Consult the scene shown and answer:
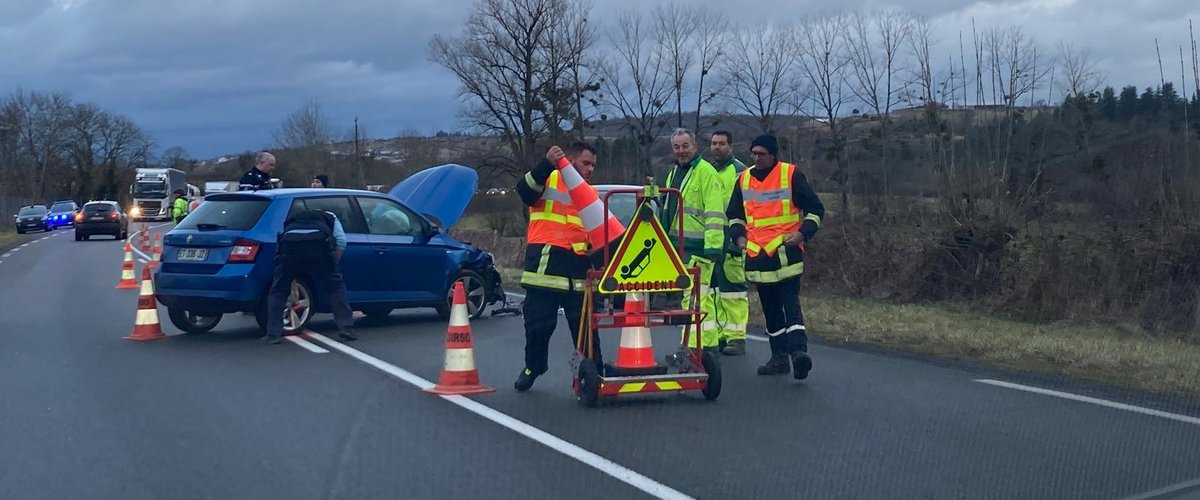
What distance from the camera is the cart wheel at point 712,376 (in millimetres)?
8016

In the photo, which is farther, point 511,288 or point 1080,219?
point 511,288

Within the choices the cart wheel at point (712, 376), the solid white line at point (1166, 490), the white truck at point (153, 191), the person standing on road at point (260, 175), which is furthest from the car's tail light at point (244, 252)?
the white truck at point (153, 191)

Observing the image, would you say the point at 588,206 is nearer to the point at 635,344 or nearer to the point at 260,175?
the point at 635,344

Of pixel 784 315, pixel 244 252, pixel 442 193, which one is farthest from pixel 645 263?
pixel 442 193

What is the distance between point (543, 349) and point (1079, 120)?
57.3 ft

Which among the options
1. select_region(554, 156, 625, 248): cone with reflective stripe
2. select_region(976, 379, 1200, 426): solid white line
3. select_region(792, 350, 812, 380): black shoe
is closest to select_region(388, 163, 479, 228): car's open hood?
select_region(792, 350, 812, 380): black shoe

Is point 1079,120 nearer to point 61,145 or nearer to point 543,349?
point 543,349

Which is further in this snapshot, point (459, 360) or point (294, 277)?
point (294, 277)

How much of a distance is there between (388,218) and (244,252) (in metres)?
1.82

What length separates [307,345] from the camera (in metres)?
11.3

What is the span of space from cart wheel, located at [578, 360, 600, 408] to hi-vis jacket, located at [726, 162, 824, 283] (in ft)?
6.22

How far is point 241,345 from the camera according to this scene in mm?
11500

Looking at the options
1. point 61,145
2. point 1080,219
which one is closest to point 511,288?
point 1080,219

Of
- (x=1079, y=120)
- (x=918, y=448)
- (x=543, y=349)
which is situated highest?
(x=1079, y=120)
